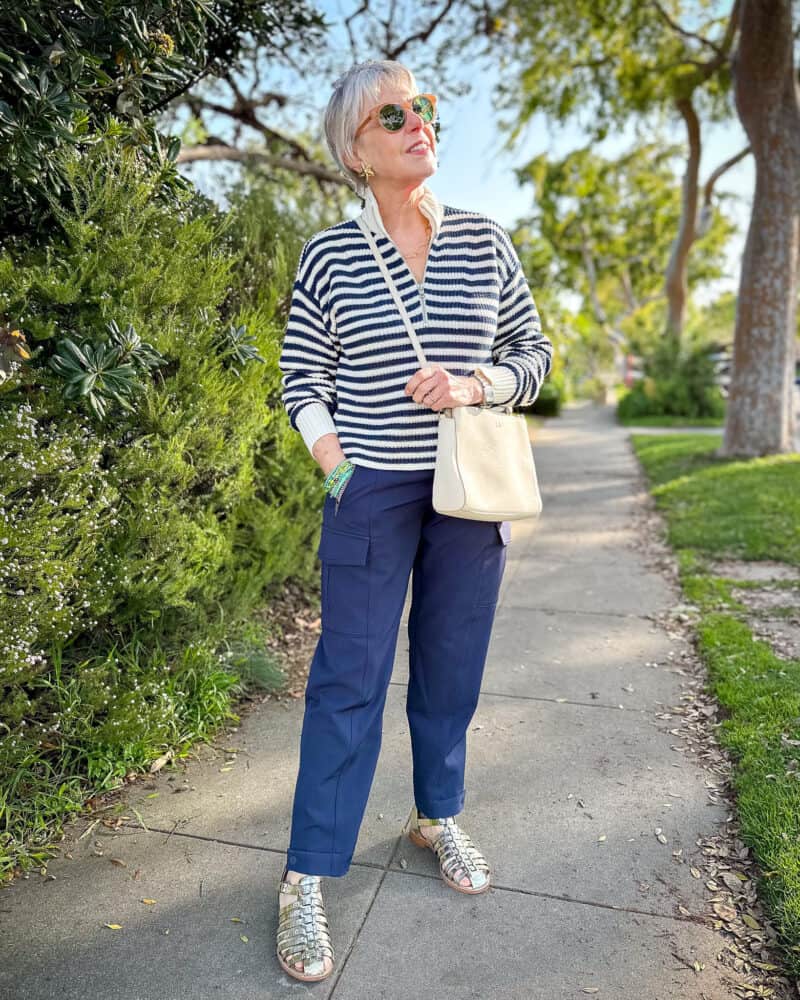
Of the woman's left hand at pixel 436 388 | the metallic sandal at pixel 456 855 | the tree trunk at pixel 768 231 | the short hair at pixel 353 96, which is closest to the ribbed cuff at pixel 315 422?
the woman's left hand at pixel 436 388

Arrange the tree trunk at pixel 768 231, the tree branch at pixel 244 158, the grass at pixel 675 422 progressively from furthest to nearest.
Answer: the grass at pixel 675 422 < the tree trunk at pixel 768 231 < the tree branch at pixel 244 158

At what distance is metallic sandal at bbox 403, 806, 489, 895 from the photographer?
2.36 metres

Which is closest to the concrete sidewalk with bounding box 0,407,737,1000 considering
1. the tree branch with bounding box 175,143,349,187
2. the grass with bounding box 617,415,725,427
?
the tree branch with bounding box 175,143,349,187

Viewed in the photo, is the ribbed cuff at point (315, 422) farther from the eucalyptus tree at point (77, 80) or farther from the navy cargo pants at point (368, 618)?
the eucalyptus tree at point (77, 80)

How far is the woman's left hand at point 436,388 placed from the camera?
6.49 feet

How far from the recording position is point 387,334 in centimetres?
206

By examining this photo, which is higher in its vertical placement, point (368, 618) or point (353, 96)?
point (353, 96)

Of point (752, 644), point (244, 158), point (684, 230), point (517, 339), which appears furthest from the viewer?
point (684, 230)

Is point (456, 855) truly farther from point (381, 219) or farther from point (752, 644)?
point (752, 644)

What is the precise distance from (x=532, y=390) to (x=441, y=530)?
44 centimetres

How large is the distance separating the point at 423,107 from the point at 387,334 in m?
0.59

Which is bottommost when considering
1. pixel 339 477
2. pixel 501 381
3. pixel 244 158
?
pixel 339 477

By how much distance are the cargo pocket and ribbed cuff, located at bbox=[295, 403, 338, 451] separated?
25 centimetres

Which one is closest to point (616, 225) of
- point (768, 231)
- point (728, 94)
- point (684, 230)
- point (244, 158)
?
point (684, 230)
